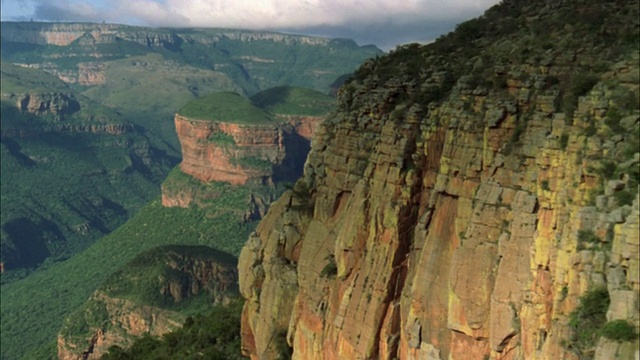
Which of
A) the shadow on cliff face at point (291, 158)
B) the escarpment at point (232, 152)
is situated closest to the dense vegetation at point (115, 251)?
the escarpment at point (232, 152)

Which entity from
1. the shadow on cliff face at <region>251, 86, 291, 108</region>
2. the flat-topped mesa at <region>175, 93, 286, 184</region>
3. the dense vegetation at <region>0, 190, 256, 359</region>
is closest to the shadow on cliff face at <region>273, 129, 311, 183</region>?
the flat-topped mesa at <region>175, 93, 286, 184</region>

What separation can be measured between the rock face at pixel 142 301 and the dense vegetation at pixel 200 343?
26.1 meters

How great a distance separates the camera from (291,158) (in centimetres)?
16475

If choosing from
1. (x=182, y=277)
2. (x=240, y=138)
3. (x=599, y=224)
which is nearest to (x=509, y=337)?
(x=599, y=224)

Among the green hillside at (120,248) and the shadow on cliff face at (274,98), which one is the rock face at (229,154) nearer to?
the green hillside at (120,248)

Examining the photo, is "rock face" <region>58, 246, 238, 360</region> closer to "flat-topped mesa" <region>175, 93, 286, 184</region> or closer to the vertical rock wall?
the vertical rock wall

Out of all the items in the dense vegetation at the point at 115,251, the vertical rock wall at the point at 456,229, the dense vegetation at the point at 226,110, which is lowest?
the dense vegetation at the point at 115,251

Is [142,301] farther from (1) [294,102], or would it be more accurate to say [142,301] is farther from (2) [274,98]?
(2) [274,98]

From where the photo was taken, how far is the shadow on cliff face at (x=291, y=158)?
528 ft

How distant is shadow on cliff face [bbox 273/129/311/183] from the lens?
161 meters

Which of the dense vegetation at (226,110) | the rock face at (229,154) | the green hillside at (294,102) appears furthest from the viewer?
the green hillside at (294,102)

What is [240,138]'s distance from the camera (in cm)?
15500

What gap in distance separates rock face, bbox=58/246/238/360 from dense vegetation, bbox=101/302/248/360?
2609 cm

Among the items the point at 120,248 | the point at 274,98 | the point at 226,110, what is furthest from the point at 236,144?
the point at 274,98
